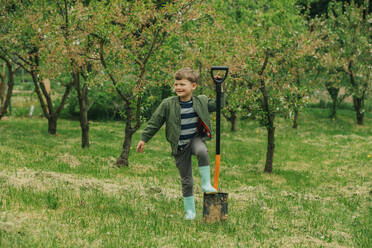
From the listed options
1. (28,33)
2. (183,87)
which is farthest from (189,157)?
(28,33)

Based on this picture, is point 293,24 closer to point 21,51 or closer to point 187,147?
point 21,51

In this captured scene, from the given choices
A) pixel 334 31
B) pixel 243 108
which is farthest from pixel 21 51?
pixel 334 31

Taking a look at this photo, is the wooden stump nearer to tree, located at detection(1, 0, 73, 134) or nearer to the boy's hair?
the boy's hair

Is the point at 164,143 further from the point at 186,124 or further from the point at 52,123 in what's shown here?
the point at 186,124

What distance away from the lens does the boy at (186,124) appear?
554 centimetres

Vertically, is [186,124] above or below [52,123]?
above

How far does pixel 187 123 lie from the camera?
5637 millimetres

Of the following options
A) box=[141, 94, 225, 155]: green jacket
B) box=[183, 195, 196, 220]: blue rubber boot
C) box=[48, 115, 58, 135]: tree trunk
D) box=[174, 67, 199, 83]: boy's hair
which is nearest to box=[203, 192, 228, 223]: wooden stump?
box=[183, 195, 196, 220]: blue rubber boot

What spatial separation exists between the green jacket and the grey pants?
0.13 m

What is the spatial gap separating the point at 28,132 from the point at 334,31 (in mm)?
17373

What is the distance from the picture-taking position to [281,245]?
5039 mm

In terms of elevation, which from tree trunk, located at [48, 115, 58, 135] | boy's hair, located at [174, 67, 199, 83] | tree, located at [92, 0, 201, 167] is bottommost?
tree trunk, located at [48, 115, 58, 135]

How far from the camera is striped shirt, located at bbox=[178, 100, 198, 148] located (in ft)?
18.5

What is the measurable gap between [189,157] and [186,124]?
0.47 m
